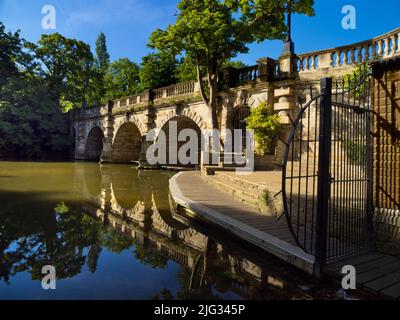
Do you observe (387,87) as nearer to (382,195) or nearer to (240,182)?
(382,195)

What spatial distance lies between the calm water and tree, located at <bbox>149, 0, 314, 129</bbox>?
874 cm

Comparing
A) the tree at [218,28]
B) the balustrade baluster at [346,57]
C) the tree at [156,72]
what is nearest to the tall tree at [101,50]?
the tree at [156,72]

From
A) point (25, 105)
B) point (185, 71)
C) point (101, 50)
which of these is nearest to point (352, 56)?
point (185, 71)

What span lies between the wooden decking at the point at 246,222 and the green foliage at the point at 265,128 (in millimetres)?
4214

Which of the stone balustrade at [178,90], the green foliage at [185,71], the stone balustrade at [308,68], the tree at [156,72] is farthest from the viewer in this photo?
the tree at [156,72]

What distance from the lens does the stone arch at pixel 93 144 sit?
94.5 feet

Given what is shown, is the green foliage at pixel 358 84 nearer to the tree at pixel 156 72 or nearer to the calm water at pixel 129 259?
the calm water at pixel 129 259

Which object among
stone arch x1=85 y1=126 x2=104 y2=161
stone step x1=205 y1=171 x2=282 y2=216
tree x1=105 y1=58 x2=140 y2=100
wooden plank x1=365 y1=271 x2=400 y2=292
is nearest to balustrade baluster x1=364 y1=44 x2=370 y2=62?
stone step x1=205 y1=171 x2=282 y2=216

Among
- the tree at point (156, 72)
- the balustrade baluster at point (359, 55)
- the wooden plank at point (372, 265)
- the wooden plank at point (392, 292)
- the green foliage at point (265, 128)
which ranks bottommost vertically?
the wooden plank at point (392, 292)

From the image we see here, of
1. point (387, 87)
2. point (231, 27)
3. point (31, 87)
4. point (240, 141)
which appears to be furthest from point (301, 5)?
point (31, 87)

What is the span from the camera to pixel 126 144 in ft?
82.3

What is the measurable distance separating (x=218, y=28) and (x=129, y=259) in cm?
1096

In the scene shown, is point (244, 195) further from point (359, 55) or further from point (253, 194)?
point (359, 55)

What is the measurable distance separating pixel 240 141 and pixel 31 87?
22.8m
